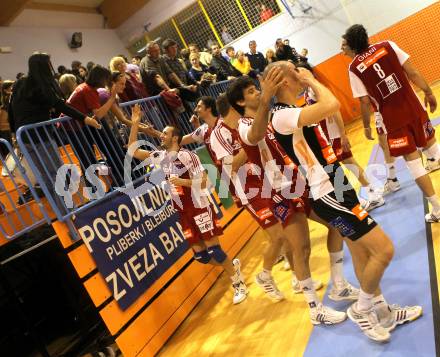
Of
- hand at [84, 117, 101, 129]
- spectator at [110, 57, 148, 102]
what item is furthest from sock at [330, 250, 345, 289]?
spectator at [110, 57, 148, 102]

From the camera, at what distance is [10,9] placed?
11602 millimetres

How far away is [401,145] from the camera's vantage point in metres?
4.48

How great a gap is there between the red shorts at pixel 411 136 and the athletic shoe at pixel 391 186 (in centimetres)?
138

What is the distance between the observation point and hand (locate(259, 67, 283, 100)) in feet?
8.31

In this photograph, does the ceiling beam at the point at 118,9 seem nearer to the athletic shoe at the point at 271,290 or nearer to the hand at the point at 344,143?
the hand at the point at 344,143

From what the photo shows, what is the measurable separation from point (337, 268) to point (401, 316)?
2.56 ft

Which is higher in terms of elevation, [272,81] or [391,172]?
[272,81]

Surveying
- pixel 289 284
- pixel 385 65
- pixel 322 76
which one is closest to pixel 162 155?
pixel 289 284

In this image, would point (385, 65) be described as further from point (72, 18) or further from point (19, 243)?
point (72, 18)

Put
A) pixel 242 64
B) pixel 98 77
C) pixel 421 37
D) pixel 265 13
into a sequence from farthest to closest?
1. pixel 265 13
2. pixel 421 37
3. pixel 242 64
4. pixel 98 77

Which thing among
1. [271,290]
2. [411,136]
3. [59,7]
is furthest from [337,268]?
[59,7]

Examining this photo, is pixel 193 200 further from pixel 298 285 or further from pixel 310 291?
pixel 310 291

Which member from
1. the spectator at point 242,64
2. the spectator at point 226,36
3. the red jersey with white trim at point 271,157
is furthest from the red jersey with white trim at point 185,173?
the spectator at point 226,36

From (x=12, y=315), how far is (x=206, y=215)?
9.93 ft
